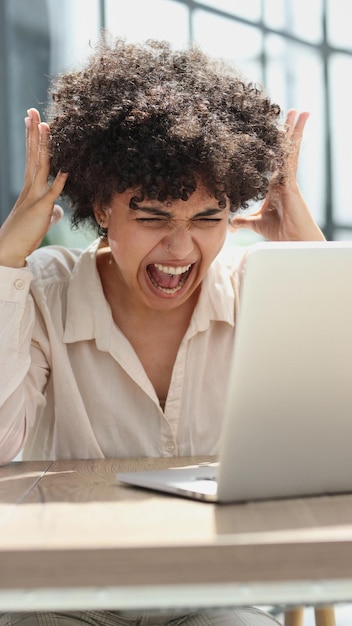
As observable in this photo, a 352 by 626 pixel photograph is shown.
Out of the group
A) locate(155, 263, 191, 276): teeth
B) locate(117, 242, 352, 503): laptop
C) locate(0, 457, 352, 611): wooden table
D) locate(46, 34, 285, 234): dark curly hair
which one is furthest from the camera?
locate(155, 263, 191, 276): teeth

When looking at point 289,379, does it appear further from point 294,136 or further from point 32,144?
point 294,136

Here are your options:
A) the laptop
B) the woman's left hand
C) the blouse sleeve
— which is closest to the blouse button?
the blouse sleeve

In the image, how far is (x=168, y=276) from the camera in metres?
1.69

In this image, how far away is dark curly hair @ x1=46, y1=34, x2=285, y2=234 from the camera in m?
1.56

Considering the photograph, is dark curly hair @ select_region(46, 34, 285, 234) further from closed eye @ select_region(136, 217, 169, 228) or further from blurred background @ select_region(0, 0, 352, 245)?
blurred background @ select_region(0, 0, 352, 245)

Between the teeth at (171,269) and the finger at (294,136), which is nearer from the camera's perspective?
the teeth at (171,269)

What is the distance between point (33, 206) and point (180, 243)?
0.29 m

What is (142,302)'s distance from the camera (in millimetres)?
1825

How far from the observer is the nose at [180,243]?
1609 mm

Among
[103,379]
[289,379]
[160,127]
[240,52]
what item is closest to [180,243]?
[160,127]

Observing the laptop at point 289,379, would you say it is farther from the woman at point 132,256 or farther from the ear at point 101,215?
the ear at point 101,215

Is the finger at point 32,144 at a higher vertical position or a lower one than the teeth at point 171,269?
higher

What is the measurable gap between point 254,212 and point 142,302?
0.43 metres

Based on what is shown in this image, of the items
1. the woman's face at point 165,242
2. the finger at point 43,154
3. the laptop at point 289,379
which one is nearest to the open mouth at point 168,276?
the woman's face at point 165,242
